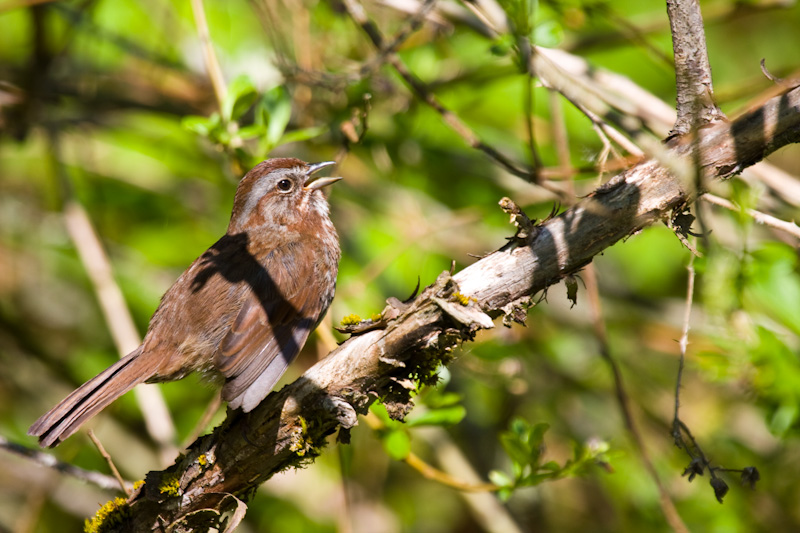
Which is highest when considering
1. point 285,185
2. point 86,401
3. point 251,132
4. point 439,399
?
point 285,185

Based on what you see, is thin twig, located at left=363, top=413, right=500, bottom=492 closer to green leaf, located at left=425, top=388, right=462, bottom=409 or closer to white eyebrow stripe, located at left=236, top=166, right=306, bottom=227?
green leaf, located at left=425, top=388, right=462, bottom=409

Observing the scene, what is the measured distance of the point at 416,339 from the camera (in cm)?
245

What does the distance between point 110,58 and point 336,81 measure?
2800mm

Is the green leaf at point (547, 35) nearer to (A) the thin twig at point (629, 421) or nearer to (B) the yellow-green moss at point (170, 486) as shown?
(A) the thin twig at point (629, 421)

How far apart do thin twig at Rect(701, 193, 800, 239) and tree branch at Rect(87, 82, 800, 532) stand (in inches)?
12.0

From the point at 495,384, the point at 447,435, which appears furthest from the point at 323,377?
the point at 447,435

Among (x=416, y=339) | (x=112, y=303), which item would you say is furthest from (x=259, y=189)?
(x=416, y=339)

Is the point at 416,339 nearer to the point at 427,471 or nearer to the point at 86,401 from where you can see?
the point at 427,471

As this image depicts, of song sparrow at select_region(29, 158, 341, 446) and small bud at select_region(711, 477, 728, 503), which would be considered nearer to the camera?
small bud at select_region(711, 477, 728, 503)

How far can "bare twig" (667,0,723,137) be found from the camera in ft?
7.51

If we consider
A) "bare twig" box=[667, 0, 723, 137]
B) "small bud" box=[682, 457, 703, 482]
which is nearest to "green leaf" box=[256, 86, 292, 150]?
"bare twig" box=[667, 0, 723, 137]

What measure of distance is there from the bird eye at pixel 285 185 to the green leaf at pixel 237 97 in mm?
661

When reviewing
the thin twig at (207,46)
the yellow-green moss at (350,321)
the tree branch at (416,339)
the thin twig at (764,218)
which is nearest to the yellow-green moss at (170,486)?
the tree branch at (416,339)

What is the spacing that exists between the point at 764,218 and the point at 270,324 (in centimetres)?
199
